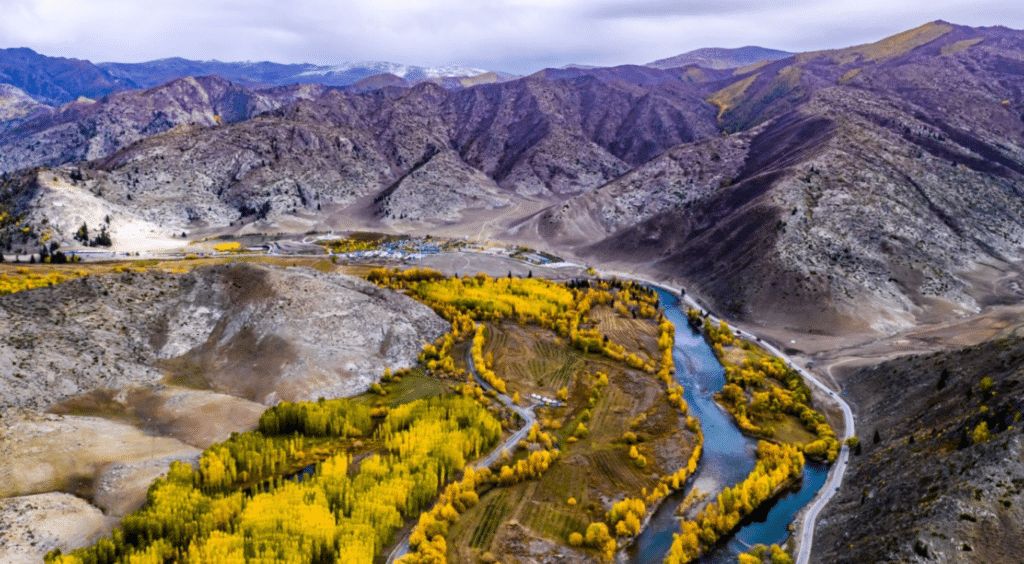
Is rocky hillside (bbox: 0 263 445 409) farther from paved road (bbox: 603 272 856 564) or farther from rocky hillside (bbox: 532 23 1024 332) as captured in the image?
rocky hillside (bbox: 532 23 1024 332)

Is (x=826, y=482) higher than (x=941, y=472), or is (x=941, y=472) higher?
(x=941, y=472)

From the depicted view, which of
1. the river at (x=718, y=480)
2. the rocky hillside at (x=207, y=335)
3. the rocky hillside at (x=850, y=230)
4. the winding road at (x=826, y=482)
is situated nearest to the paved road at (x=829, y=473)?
the winding road at (x=826, y=482)

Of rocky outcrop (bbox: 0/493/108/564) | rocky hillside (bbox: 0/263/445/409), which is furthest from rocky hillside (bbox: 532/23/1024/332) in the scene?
rocky outcrop (bbox: 0/493/108/564)

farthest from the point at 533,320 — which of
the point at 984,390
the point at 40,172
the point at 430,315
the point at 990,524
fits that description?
the point at 40,172

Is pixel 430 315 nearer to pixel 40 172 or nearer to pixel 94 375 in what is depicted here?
pixel 94 375

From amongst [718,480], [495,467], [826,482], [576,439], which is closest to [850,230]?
[826,482]

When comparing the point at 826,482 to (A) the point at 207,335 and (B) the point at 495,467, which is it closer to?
(B) the point at 495,467
